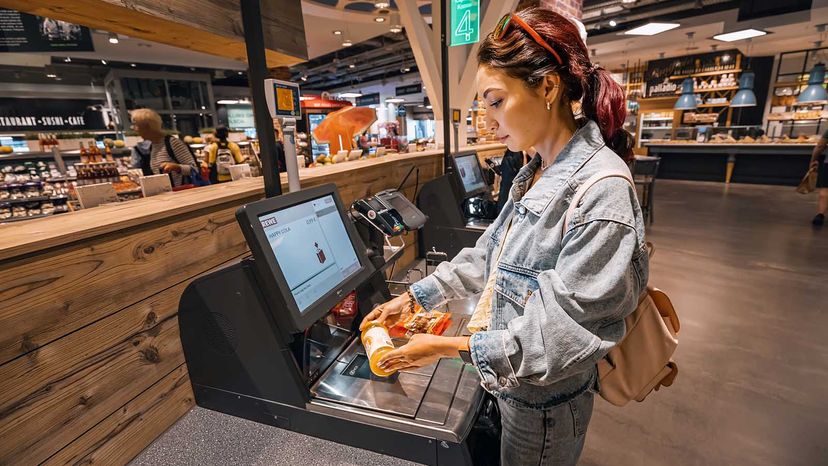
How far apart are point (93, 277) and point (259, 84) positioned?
65cm

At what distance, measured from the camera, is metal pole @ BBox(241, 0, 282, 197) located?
1100 millimetres

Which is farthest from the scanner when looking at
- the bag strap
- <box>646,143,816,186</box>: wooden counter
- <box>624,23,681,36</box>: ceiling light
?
<box>646,143,816,186</box>: wooden counter

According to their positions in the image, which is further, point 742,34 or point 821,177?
point 742,34

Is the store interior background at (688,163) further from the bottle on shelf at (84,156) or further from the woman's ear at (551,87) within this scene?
the bottle on shelf at (84,156)

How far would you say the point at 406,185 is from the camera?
2.66 metres

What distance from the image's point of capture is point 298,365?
98cm

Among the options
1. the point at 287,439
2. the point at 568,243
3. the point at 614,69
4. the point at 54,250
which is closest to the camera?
the point at 568,243

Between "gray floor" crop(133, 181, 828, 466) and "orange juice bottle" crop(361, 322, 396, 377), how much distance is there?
7.9 inches

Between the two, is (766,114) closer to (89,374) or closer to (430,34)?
(430,34)

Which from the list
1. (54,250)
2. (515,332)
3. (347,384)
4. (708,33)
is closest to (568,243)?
(515,332)

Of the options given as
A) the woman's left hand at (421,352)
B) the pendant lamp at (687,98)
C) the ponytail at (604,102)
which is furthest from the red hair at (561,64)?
the pendant lamp at (687,98)

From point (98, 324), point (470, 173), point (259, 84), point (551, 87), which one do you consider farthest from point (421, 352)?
point (470, 173)

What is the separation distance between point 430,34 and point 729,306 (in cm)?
385

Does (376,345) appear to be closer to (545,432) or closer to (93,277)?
(545,432)
